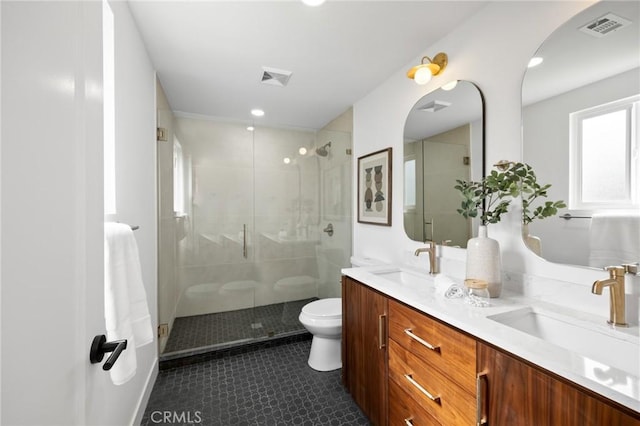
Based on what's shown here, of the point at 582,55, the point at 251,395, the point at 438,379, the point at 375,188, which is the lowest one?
the point at 251,395

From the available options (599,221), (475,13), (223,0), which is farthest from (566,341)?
(223,0)

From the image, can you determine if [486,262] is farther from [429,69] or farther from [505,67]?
[429,69]

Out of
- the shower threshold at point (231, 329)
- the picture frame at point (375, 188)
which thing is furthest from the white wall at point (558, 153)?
the shower threshold at point (231, 329)

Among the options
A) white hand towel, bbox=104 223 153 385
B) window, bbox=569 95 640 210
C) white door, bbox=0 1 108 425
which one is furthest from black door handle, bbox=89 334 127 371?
window, bbox=569 95 640 210

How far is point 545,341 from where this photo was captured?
34.8 inches

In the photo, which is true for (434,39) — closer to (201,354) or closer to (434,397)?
(434,397)

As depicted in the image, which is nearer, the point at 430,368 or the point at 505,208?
the point at 430,368

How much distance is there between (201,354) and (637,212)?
2.85 metres

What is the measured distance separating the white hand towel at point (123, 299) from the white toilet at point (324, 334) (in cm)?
129

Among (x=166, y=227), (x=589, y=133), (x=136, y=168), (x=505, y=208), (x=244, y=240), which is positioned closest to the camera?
(x=589, y=133)

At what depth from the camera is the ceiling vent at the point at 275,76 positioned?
2.15 meters

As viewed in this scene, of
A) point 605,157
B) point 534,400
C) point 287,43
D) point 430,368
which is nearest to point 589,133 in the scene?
point 605,157

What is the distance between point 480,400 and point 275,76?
237 cm

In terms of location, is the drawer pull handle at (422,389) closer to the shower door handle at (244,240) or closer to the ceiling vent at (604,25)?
the ceiling vent at (604,25)
